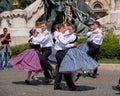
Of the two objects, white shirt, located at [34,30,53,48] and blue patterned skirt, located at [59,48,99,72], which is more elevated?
white shirt, located at [34,30,53,48]

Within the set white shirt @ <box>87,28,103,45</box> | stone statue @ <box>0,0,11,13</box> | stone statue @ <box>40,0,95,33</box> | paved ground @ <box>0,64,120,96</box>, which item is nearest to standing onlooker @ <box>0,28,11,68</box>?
paved ground @ <box>0,64,120,96</box>

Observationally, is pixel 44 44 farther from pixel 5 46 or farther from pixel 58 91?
pixel 5 46

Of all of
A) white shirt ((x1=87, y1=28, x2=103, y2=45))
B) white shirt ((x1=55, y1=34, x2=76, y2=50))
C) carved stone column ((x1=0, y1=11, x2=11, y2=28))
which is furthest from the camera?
carved stone column ((x1=0, y1=11, x2=11, y2=28))

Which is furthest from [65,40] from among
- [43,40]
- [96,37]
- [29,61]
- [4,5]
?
[4,5]

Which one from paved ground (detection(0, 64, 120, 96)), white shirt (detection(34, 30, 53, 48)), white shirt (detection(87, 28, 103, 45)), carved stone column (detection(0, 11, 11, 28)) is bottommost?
paved ground (detection(0, 64, 120, 96))

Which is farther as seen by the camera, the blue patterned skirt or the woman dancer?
the woman dancer

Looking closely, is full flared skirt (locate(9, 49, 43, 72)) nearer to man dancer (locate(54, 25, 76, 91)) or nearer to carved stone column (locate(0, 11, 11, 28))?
man dancer (locate(54, 25, 76, 91))

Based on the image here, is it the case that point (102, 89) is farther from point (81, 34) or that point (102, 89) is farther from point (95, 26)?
point (81, 34)

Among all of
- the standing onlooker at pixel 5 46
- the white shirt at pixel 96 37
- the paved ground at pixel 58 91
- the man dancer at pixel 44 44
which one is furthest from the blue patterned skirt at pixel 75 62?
the standing onlooker at pixel 5 46

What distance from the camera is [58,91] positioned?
12.4 m

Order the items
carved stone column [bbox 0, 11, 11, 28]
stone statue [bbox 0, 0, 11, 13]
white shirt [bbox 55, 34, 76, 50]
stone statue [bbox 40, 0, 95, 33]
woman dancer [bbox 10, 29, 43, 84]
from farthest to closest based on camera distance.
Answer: stone statue [bbox 0, 0, 11, 13], carved stone column [bbox 0, 11, 11, 28], stone statue [bbox 40, 0, 95, 33], woman dancer [bbox 10, 29, 43, 84], white shirt [bbox 55, 34, 76, 50]

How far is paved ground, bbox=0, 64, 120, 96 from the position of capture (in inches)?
472

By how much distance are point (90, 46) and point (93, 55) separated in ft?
0.89

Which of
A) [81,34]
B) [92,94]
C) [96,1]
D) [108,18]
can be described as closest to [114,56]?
[81,34]
